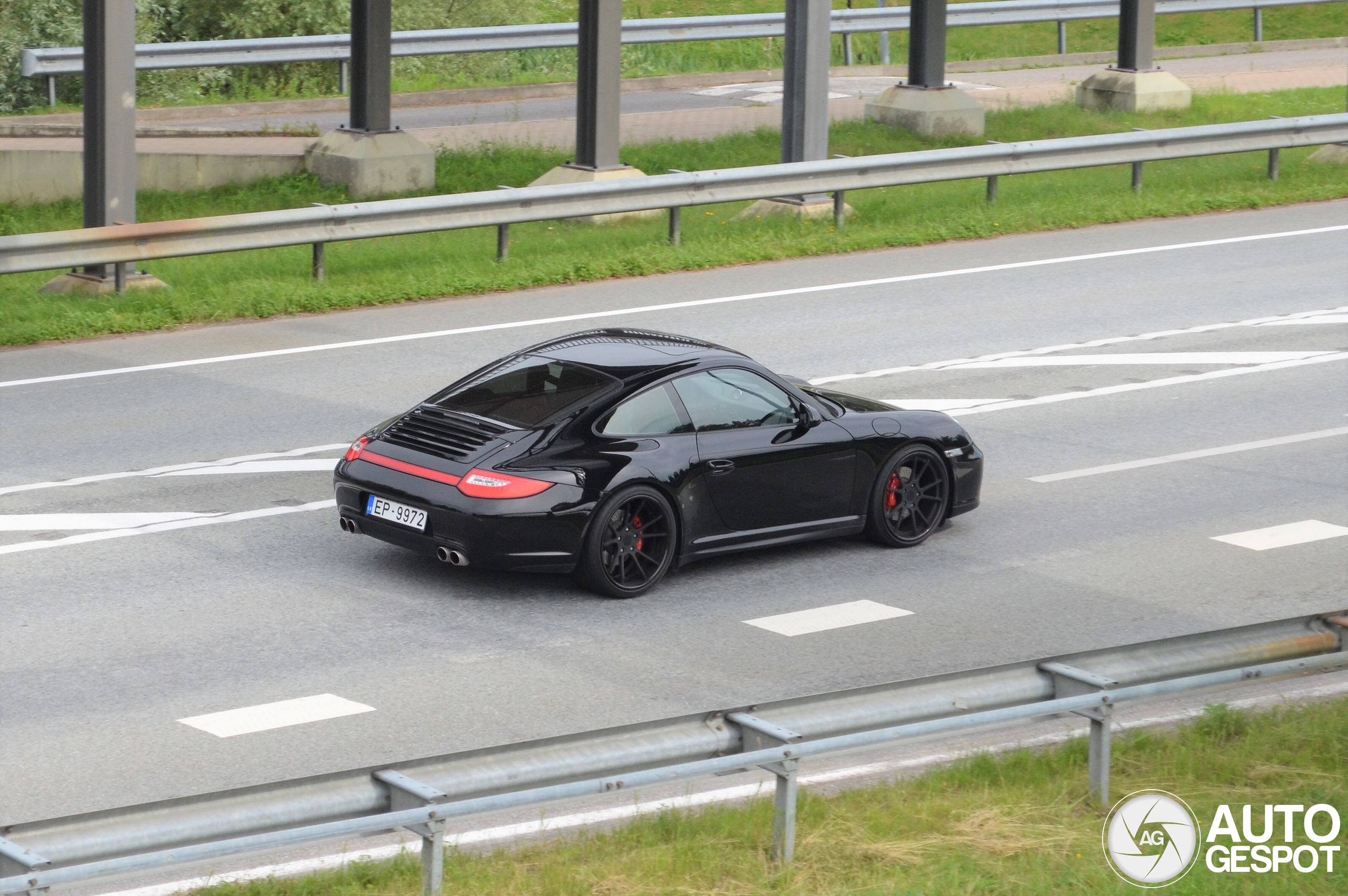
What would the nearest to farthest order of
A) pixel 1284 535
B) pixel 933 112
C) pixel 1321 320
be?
1. pixel 1284 535
2. pixel 1321 320
3. pixel 933 112

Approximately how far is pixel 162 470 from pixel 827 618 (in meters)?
4.76

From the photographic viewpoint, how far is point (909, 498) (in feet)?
38.9

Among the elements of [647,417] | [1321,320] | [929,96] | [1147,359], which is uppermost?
[929,96]

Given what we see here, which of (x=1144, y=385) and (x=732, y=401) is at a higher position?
(x=732, y=401)

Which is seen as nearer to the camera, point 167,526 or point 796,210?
point 167,526

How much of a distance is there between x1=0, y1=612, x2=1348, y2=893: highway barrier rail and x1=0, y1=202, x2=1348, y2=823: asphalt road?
5.57 ft

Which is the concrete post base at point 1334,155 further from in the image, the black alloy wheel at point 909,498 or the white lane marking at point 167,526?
the white lane marking at point 167,526

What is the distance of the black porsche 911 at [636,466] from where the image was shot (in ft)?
34.0

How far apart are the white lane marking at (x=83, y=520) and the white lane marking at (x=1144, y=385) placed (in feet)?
17.9

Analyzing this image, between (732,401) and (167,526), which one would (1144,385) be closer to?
(732,401)

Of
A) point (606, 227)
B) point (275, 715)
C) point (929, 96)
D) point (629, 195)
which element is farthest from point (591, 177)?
point (275, 715)

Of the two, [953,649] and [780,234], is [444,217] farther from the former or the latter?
[953,649]

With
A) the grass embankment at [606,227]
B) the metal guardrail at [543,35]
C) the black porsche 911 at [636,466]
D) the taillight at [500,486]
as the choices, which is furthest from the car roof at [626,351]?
the metal guardrail at [543,35]

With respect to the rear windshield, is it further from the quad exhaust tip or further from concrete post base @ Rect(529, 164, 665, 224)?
concrete post base @ Rect(529, 164, 665, 224)
